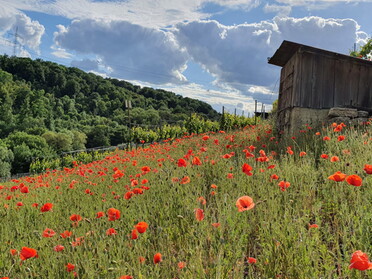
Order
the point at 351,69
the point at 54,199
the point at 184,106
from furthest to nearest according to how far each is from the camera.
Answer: the point at 184,106 < the point at 351,69 < the point at 54,199

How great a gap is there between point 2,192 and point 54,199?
12.6 ft

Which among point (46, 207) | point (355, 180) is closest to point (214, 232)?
point (355, 180)

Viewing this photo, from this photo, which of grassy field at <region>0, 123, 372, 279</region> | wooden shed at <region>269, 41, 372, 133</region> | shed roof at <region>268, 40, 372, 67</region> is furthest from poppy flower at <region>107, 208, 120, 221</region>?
Answer: shed roof at <region>268, 40, 372, 67</region>

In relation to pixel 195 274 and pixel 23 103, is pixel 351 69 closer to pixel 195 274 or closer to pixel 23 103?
pixel 195 274

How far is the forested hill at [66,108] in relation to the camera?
74750 mm

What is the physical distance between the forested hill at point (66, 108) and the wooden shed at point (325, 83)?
198 feet

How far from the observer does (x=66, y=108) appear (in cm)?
9719

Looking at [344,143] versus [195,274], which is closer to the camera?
[195,274]

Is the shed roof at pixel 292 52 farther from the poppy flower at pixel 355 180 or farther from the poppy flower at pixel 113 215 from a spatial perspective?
the poppy flower at pixel 113 215

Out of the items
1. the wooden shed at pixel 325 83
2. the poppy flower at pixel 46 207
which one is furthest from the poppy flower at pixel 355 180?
the wooden shed at pixel 325 83

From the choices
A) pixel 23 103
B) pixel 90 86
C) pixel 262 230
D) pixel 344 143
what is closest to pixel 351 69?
pixel 344 143

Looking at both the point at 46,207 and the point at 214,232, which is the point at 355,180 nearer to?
the point at 214,232

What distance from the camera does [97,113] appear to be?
97812 millimetres

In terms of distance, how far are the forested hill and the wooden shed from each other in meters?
60.2
